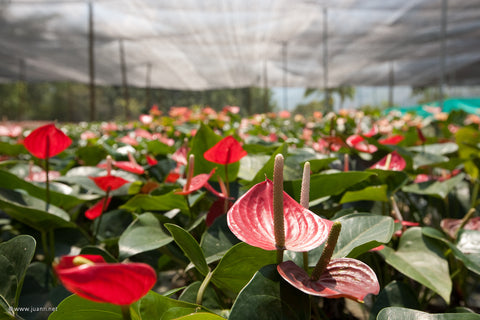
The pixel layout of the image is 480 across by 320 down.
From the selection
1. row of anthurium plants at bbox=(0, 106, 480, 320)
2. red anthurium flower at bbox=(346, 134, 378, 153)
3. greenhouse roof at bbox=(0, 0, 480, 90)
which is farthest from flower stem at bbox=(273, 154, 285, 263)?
greenhouse roof at bbox=(0, 0, 480, 90)

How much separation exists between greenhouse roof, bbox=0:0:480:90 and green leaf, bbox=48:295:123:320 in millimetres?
4886

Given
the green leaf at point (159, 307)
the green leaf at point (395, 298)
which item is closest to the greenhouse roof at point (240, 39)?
the green leaf at point (395, 298)

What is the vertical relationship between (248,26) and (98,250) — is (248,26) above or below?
above

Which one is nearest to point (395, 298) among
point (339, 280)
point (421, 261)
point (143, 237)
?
point (421, 261)

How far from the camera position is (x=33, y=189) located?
54 cm

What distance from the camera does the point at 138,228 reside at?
419mm

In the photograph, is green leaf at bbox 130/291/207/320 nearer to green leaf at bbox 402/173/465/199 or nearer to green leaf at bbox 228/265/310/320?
green leaf at bbox 228/265/310/320

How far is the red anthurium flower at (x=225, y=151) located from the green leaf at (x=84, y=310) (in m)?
0.22

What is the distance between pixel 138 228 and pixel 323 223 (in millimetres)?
238

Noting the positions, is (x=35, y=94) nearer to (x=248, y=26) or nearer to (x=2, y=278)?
(x=248, y=26)

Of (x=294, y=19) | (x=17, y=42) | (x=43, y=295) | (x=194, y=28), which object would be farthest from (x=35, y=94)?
(x=43, y=295)

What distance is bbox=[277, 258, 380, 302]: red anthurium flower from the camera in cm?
23

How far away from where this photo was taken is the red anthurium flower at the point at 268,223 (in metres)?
0.25

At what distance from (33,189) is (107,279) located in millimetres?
445
